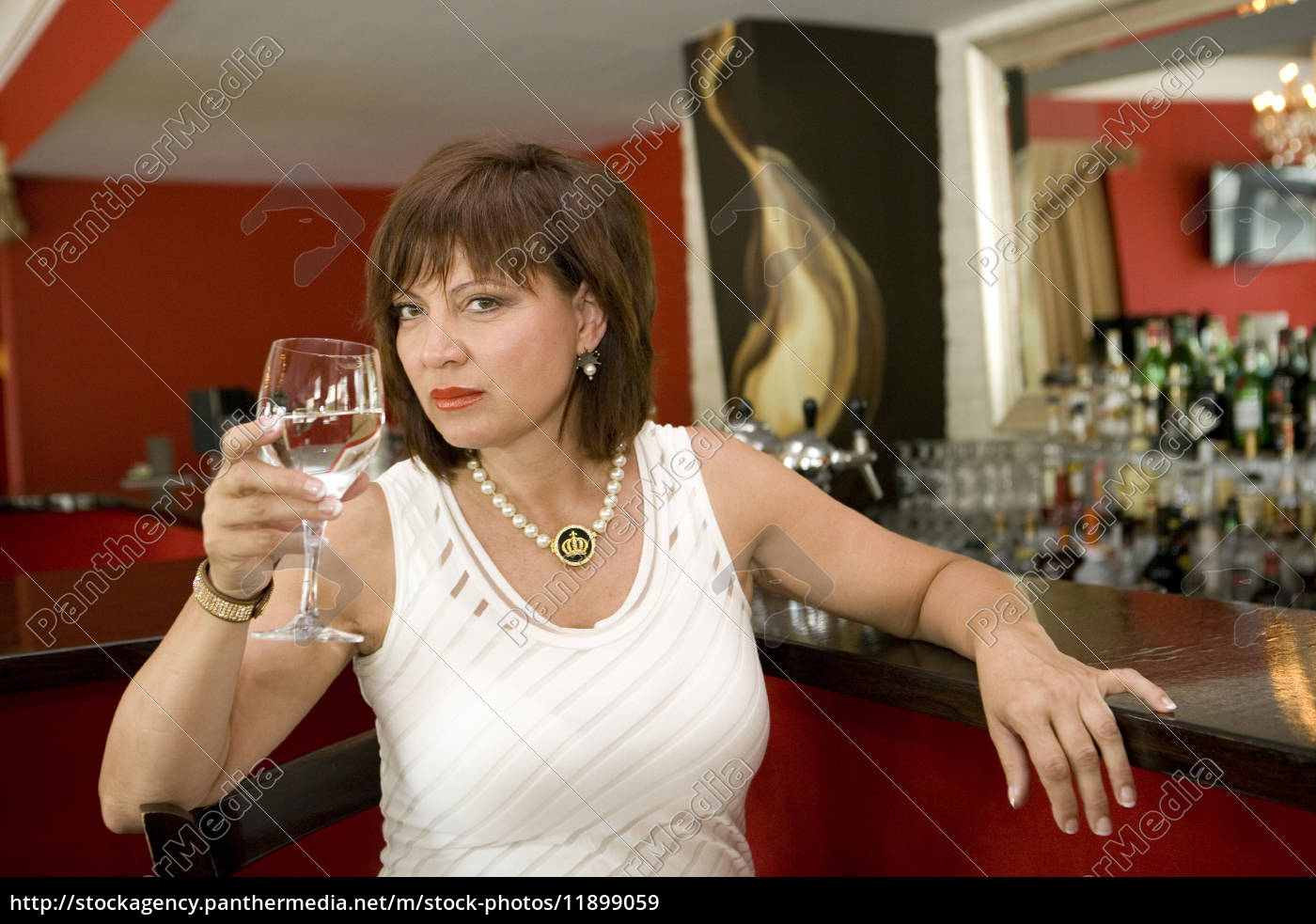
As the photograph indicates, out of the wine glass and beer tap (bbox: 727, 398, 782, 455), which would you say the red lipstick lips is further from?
beer tap (bbox: 727, 398, 782, 455)

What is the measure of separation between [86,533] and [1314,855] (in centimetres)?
466

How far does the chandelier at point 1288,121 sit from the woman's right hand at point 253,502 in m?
3.22

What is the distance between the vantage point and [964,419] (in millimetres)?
4457

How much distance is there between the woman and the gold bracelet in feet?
0.28

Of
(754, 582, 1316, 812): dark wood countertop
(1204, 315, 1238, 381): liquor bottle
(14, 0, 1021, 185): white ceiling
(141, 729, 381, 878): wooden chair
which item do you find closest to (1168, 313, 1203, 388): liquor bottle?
(1204, 315, 1238, 381): liquor bottle

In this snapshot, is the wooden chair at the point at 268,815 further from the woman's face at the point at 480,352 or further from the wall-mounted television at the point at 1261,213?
the wall-mounted television at the point at 1261,213

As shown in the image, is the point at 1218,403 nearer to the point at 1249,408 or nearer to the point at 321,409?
the point at 1249,408

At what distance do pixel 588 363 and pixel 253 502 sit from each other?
2.39ft

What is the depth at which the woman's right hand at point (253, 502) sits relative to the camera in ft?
3.04

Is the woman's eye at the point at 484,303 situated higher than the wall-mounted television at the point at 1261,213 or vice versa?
the wall-mounted television at the point at 1261,213

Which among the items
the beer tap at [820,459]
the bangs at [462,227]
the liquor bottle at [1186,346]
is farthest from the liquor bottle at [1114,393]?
the bangs at [462,227]

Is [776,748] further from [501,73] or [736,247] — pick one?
[501,73]

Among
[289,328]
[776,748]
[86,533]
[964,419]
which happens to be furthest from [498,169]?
[289,328]

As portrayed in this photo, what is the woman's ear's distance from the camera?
1.54 meters
